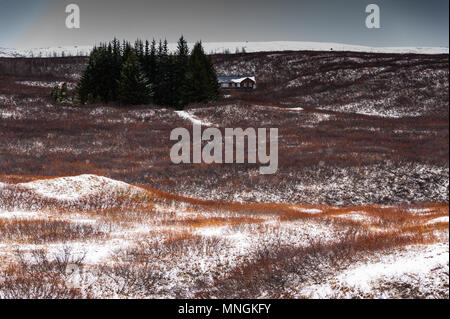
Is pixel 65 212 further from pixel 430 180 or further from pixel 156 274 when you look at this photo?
pixel 430 180

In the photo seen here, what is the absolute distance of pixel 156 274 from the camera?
8281 mm

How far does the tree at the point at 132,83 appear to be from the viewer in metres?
53.3

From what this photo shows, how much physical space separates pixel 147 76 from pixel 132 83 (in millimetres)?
6763

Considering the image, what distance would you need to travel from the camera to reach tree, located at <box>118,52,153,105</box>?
53.3 meters

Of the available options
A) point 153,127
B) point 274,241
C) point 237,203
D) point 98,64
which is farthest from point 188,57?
point 274,241

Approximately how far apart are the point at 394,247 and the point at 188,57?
56.1m

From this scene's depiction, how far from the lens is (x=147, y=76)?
197ft

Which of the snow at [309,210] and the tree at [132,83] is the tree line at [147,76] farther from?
the snow at [309,210]

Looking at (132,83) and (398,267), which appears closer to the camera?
(398,267)

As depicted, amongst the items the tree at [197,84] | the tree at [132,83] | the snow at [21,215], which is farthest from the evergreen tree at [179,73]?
the snow at [21,215]

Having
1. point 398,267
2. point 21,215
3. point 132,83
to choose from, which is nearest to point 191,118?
point 132,83

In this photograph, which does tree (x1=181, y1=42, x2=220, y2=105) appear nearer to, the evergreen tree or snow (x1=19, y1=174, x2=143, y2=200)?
the evergreen tree

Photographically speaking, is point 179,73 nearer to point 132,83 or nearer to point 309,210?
point 132,83

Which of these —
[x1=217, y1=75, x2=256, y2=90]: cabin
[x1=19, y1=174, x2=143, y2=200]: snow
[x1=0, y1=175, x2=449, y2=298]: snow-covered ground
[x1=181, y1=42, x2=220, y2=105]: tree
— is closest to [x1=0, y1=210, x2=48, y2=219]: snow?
[x1=0, y1=175, x2=449, y2=298]: snow-covered ground
